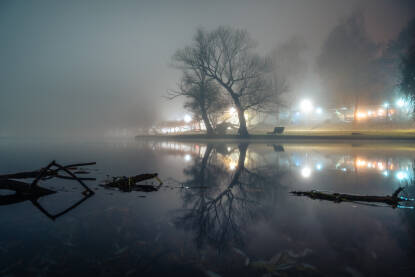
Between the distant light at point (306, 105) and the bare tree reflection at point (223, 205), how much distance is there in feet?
148

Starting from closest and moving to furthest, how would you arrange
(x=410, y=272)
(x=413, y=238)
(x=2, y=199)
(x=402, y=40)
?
(x=410, y=272)
(x=413, y=238)
(x=2, y=199)
(x=402, y=40)

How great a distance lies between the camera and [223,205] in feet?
11.5

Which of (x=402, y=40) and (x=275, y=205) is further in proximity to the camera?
(x=402, y=40)

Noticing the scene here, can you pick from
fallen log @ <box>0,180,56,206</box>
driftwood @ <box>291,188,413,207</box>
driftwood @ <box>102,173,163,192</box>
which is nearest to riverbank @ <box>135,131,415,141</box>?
driftwood @ <box>291,188,413,207</box>

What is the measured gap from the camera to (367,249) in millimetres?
2223

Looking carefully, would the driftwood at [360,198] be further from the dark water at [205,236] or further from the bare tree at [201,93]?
the bare tree at [201,93]

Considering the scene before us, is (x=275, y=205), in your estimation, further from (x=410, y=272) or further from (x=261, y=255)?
(x=410, y=272)

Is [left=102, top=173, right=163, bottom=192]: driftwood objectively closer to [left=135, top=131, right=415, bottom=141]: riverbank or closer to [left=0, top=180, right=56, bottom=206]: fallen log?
[left=0, top=180, right=56, bottom=206]: fallen log

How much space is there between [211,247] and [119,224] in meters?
1.34

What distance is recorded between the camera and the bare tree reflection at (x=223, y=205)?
8.30ft

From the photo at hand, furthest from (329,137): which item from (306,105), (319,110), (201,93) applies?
(319,110)

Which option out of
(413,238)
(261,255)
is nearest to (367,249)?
(413,238)

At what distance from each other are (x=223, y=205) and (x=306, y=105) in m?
48.3

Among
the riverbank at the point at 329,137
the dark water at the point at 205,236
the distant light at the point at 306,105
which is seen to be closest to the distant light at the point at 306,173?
the dark water at the point at 205,236
